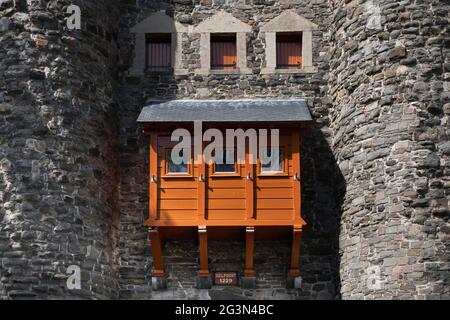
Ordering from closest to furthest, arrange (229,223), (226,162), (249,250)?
(229,223) → (249,250) → (226,162)

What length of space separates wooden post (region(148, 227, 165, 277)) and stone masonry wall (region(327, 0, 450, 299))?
3.11 m

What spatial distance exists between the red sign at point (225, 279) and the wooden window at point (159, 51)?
414 centimetres

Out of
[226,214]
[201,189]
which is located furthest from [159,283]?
[201,189]

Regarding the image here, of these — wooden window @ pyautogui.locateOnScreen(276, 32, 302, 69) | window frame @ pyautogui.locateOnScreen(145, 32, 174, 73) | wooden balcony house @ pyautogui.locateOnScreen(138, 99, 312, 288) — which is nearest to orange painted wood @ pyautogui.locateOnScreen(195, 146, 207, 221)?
wooden balcony house @ pyautogui.locateOnScreen(138, 99, 312, 288)

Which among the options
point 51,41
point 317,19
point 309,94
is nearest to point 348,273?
point 309,94

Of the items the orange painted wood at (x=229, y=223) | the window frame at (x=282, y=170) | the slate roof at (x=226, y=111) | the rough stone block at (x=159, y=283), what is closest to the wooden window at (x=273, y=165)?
the window frame at (x=282, y=170)

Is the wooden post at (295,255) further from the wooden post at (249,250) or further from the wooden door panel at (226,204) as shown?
the wooden door panel at (226,204)

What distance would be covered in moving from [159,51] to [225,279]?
4578 mm

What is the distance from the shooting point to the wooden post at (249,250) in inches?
717

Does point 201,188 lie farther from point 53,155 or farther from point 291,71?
point 291,71

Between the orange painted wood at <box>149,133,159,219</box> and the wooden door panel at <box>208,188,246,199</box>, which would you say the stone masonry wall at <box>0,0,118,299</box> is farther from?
the wooden door panel at <box>208,188,246,199</box>

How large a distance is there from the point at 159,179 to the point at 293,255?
2649mm

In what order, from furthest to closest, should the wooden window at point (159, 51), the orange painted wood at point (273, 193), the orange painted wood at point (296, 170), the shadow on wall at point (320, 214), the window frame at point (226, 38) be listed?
the wooden window at point (159, 51), the window frame at point (226, 38), the shadow on wall at point (320, 214), the orange painted wood at point (273, 193), the orange painted wood at point (296, 170)

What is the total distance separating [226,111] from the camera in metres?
19.0
